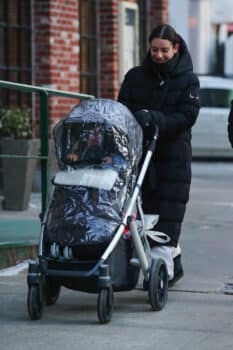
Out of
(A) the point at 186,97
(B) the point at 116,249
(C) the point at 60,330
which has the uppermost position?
(A) the point at 186,97

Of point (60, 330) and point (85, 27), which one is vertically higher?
point (85, 27)

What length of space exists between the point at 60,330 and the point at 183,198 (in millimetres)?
1569

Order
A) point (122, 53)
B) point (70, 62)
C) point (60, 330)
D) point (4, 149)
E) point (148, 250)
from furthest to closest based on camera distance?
1. point (122, 53)
2. point (70, 62)
3. point (4, 149)
4. point (148, 250)
5. point (60, 330)

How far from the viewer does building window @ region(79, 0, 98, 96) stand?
15.2 m

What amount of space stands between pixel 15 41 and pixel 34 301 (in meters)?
7.60

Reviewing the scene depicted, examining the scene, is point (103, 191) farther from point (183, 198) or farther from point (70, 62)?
point (70, 62)

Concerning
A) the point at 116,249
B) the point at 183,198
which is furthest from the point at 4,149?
the point at 116,249

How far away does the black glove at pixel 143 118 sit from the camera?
23.3 ft

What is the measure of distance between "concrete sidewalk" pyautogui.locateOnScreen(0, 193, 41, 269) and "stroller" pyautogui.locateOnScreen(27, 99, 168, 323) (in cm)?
182

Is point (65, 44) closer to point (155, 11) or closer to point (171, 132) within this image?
point (155, 11)

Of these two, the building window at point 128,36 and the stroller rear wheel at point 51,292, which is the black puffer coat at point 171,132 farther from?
the building window at point 128,36

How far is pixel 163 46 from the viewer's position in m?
7.38

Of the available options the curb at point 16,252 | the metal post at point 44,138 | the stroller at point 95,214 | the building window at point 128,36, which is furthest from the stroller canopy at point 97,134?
the building window at point 128,36

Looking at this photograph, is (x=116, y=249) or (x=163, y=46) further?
(x=163, y=46)
